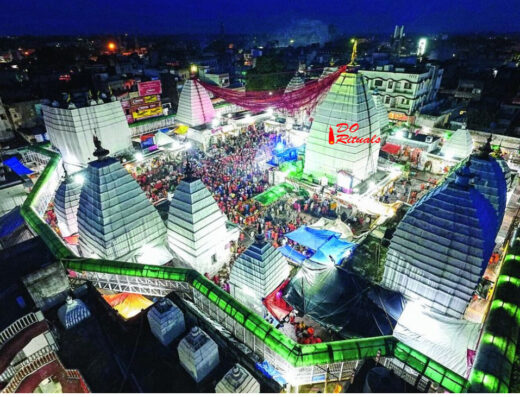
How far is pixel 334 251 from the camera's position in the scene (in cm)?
1568

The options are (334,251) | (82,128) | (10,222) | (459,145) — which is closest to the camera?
(334,251)

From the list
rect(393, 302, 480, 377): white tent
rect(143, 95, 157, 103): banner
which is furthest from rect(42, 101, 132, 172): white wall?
rect(393, 302, 480, 377): white tent

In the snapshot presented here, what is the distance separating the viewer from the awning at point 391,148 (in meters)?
32.3

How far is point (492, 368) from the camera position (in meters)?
Result: 7.11

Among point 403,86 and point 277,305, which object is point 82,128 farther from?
→ point 403,86

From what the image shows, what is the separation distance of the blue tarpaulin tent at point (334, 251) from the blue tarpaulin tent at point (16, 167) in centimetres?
2180

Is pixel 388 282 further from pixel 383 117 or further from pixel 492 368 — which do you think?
pixel 383 117

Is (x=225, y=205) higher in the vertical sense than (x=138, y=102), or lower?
lower

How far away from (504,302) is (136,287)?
1316cm

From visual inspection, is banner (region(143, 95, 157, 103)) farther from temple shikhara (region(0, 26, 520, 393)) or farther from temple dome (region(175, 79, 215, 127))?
temple shikhara (region(0, 26, 520, 393))

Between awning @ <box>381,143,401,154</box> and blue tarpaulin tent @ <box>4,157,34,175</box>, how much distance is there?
109ft

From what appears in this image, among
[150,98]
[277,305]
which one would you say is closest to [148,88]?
[150,98]

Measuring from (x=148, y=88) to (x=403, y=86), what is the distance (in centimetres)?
3392

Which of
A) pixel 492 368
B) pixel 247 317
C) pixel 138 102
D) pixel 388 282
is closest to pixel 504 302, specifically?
pixel 492 368
